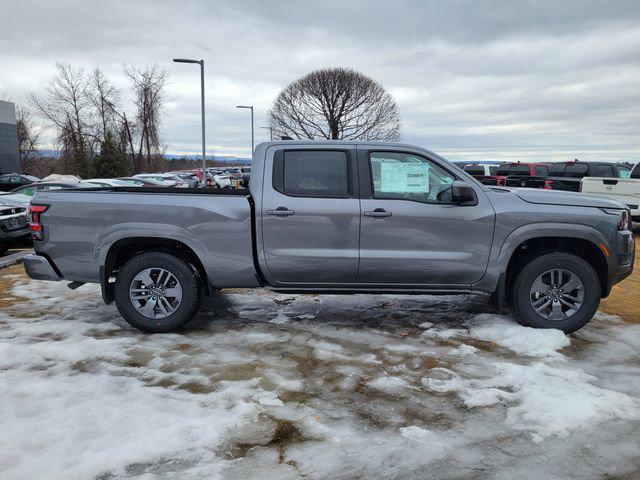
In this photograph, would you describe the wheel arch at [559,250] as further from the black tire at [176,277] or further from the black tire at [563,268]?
the black tire at [176,277]

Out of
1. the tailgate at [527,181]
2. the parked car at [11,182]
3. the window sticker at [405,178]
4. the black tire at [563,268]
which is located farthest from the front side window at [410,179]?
the parked car at [11,182]

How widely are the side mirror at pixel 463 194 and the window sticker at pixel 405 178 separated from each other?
0.30 meters

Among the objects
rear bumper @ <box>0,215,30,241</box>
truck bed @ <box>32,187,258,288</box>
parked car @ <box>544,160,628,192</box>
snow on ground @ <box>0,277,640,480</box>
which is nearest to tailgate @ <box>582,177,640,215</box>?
parked car @ <box>544,160,628,192</box>

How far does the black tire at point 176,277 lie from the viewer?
5043mm

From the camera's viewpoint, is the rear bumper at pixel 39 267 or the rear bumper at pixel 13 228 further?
the rear bumper at pixel 13 228

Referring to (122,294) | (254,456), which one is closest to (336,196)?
(122,294)

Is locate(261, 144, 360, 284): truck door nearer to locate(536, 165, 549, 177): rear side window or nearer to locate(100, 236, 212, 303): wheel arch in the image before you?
locate(100, 236, 212, 303): wheel arch

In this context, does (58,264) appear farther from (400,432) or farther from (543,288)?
(543,288)

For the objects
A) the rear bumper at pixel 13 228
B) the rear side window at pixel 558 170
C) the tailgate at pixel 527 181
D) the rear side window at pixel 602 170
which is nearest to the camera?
the rear bumper at pixel 13 228

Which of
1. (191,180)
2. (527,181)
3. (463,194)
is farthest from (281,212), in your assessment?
(191,180)

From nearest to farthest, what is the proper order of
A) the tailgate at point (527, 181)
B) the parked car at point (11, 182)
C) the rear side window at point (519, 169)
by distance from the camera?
the tailgate at point (527, 181), the rear side window at point (519, 169), the parked car at point (11, 182)

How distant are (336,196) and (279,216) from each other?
600 mm

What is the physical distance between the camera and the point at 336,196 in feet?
16.5

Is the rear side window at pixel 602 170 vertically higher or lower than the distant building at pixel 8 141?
lower
